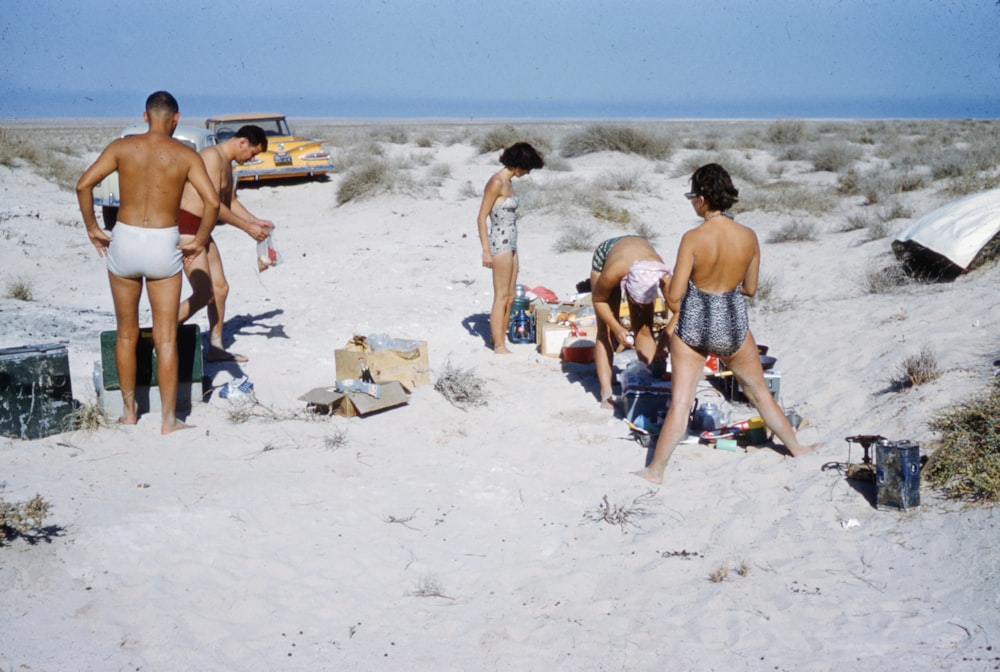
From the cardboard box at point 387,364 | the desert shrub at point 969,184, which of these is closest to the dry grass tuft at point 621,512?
the cardboard box at point 387,364

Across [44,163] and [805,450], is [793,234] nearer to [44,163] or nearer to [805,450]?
[805,450]

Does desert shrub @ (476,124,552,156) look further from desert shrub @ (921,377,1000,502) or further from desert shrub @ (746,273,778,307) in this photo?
desert shrub @ (921,377,1000,502)

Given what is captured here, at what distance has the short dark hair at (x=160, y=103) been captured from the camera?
5.65 meters

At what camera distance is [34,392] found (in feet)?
19.1

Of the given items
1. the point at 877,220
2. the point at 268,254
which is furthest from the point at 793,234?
the point at 268,254

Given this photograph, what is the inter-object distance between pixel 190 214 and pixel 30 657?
4148mm

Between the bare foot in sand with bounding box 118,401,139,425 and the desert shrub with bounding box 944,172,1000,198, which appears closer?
the bare foot in sand with bounding box 118,401,139,425

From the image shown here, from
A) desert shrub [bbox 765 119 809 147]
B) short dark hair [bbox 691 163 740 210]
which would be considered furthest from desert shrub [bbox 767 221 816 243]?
desert shrub [bbox 765 119 809 147]

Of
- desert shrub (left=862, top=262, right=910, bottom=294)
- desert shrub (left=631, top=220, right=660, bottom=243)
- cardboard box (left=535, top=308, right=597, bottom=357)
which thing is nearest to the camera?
cardboard box (left=535, top=308, right=597, bottom=357)

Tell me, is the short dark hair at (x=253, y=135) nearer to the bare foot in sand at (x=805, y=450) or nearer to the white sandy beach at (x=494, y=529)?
the white sandy beach at (x=494, y=529)

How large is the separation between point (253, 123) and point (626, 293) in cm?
1449

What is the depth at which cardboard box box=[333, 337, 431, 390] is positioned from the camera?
7.18 meters

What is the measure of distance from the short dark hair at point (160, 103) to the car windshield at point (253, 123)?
1143 centimetres

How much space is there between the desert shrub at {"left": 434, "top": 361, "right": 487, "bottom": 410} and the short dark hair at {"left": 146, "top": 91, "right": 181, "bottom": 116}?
110 inches
